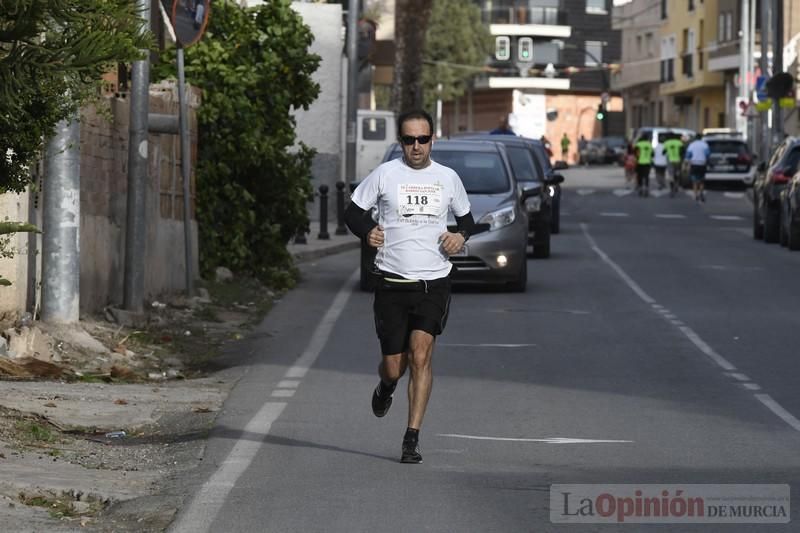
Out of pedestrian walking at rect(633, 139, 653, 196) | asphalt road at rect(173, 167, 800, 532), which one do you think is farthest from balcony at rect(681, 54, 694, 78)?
asphalt road at rect(173, 167, 800, 532)

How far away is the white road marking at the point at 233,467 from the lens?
27.2 feet

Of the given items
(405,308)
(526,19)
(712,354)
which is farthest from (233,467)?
(526,19)

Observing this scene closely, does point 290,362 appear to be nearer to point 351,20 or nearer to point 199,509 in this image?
point 199,509

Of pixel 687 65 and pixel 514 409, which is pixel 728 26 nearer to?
pixel 687 65

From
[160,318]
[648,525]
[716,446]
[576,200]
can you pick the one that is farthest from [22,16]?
[576,200]

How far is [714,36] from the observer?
3610 inches

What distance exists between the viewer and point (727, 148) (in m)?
60.7

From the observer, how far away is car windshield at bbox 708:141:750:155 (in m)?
60.7

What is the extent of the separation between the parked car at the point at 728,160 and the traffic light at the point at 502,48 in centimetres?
6174

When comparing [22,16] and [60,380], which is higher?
[22,16]

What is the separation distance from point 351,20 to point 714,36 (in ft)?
184

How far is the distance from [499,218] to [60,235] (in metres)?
7.74

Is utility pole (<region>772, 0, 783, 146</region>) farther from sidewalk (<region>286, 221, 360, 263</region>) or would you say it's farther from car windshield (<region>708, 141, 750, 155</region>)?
sidewalk (<region>286, 221, 360, 263</region>)

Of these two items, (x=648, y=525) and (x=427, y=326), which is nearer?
(x=648, y=525)
